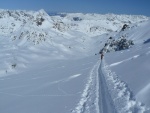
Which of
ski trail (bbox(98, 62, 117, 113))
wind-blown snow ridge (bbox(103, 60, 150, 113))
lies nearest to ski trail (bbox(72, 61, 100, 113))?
ski trail (bbox(98, 62, 117, 113))

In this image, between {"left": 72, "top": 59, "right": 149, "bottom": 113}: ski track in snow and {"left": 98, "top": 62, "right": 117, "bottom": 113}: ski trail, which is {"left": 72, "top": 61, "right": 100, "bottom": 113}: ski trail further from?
{"left": 98, "top": 62, "right": 117, "bottom": 113}: ski trail

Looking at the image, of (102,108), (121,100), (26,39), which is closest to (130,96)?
(121,100)

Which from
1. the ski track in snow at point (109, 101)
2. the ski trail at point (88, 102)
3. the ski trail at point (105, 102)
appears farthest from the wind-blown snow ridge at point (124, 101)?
the ski trail at point (88, 102)

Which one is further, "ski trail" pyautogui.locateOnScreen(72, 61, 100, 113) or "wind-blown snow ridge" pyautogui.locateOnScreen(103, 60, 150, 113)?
"ski trail" pyautogui.locateOnScreen(72, 61, 100, 113)

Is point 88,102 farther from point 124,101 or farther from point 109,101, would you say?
point 124,101

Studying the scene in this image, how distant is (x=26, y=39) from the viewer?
182625 millimetres

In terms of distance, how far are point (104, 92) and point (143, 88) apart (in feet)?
9.26

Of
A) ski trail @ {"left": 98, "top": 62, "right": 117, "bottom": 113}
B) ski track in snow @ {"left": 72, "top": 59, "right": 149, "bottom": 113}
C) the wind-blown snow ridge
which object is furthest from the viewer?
ski trail @ {"left": 98, "top": 62, "right": 117, "bottom": 113}

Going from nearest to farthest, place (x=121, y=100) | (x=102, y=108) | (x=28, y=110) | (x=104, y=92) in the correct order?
(x=102, y=108) → (x=121, y=100) → (x=28, y=110) → (x=104, y=92)

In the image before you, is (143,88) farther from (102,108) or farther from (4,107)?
(4,107)

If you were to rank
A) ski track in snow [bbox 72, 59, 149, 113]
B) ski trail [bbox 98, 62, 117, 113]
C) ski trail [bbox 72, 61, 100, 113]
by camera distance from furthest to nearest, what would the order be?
ski trail [bbox 72, 61, 100, 113], ski trail [bbox 98, 62, 117, 113], ski track in snow [bbox 72, 59, 149, 113]

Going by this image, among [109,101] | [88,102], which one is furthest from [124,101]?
[88,102]

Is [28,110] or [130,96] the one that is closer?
[130,96]

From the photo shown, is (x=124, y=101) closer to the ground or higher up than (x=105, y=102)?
closer to the ground
